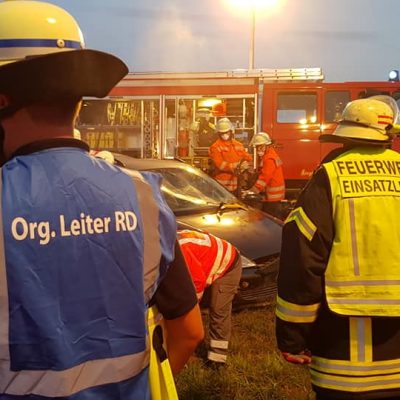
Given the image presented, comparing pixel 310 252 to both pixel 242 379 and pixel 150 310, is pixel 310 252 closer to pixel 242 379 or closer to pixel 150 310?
pixel 150 310

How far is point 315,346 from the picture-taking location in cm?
259

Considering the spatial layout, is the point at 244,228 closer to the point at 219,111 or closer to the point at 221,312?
the point at 221,312

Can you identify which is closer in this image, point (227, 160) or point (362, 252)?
point (362, 252)

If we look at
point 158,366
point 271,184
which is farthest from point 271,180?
point 158,366

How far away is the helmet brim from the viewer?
4.56 ft

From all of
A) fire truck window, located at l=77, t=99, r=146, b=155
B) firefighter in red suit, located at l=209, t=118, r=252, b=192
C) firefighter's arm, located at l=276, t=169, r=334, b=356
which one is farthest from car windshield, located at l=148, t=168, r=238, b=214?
fire truck window, located at l=77, t=99, r=146, b=155

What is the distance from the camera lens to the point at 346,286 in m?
2.51

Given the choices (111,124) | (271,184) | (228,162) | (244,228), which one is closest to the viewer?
(244,228)

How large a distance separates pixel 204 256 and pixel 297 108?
9.33 meters

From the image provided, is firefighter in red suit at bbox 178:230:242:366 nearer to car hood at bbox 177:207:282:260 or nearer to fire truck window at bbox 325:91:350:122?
car hood at bbox 177:207:282:260

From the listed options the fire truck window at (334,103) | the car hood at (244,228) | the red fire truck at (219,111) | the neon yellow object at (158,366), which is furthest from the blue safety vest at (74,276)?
the fire truck window at (334,103)

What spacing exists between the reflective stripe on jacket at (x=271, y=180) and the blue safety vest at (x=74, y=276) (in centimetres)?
796

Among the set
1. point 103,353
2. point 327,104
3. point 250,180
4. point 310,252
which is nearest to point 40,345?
point 103,353

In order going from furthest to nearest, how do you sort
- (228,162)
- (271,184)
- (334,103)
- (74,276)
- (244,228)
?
(334,103), (228,162), (271,184), (244,228), (74,276)
